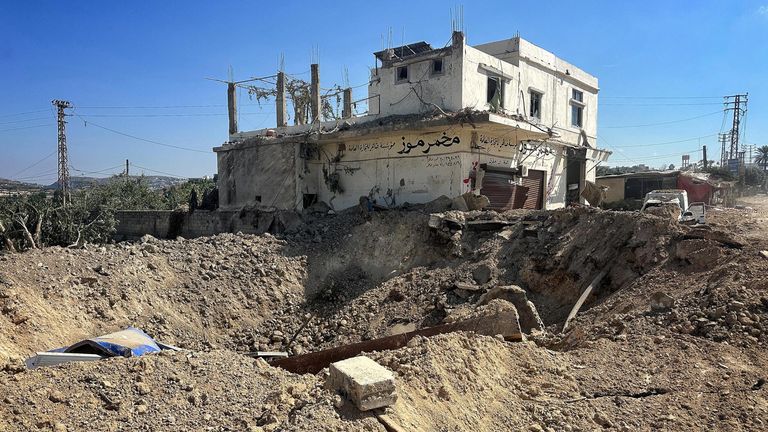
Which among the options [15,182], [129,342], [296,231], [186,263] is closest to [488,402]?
[129,342]

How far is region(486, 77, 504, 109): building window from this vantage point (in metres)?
14.2

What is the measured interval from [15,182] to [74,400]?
70.8 m

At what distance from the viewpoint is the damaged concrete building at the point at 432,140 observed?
44.6 ft

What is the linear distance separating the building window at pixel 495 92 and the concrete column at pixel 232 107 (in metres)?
10.0

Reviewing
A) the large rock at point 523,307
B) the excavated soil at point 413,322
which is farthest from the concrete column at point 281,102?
the large rock at point 523,307

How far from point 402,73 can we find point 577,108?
8339mm

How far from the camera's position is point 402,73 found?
1488 centimetres

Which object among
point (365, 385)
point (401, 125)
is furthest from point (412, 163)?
point (365, 385)

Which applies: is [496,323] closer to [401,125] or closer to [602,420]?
[602,420]

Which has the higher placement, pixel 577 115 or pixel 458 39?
pixel 458 39

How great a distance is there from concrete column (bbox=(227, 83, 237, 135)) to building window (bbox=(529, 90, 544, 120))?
1111 centimetres

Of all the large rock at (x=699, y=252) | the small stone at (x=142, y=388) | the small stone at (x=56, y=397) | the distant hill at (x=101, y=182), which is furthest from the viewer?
the distant hill at (x=101, y=182)

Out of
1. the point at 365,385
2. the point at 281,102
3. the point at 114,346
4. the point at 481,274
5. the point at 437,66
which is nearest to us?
the point at 365,385

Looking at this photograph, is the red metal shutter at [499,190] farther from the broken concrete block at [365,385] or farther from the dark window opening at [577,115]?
the broken concrete block at [365,385]
